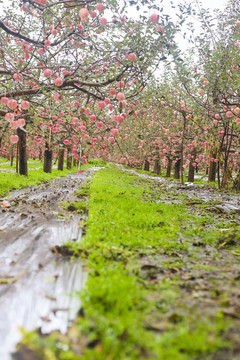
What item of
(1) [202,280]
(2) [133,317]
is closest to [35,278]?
(2) [133,317]

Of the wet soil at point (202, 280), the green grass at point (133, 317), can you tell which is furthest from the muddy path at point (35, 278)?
the wet soil at point (202, 280)

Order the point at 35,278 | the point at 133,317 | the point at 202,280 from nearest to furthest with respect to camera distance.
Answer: the point at 133,317 → the point at 35,278 → the point at 202,280

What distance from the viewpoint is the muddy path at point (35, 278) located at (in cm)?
187

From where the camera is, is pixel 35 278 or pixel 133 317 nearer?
pixel 133 317

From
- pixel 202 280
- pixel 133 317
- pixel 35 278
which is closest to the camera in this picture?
pixel 133 317

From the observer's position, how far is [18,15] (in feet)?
22.6

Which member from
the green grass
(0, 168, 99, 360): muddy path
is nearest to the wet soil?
the green grass

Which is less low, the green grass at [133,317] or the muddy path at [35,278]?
the green grass at [133,317]

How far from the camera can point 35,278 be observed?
2.51 metres

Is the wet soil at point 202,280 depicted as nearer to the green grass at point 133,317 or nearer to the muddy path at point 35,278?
the green grass at point 133,317

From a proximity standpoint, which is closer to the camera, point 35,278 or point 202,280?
point 35,278

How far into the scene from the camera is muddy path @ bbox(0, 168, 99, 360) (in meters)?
1.87

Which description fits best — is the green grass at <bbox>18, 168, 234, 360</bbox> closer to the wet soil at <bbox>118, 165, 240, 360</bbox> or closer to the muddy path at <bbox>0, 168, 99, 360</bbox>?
the wet soil at <bbox>118, 165, 240, 360</bbox>

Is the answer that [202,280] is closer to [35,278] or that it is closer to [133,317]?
[133,317]
